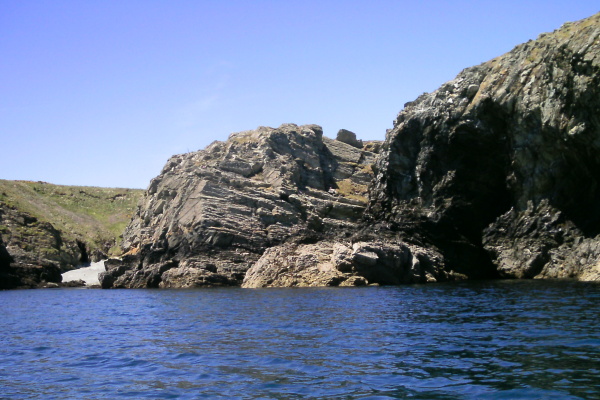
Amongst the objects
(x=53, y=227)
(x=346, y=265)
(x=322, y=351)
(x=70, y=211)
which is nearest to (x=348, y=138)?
(x=346, y=265)

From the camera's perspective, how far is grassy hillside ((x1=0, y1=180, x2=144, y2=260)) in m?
93.5

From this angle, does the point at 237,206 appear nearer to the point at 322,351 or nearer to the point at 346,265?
the point at 346,265

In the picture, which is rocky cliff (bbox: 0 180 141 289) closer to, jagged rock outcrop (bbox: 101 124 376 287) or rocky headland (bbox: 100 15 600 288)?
jagged rock outcrop (bbox: 101 124 376 287)

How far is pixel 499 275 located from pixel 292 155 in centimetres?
3350

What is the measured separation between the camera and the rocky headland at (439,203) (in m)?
49.8

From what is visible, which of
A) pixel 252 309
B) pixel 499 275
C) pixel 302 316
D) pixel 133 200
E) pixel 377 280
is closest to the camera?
pixel 302 316

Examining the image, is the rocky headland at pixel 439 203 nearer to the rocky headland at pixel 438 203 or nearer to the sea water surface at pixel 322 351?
the rocky headland at pixel 438 203

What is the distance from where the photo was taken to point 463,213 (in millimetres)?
57906

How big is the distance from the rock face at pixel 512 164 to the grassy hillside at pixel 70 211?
59.3 m

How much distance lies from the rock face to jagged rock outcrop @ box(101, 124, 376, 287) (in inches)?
387

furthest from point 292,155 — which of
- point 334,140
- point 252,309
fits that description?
point 252,309

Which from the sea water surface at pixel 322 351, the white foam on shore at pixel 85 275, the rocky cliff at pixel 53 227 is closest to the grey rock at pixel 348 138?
the white foam on shore at pixel 85 275

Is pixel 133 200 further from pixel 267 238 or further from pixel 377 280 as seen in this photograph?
pixel 377 280

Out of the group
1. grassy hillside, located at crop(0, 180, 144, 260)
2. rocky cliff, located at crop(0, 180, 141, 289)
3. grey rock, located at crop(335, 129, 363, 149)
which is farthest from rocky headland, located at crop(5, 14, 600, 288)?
grey rock, located at crop(335, 129, 363, 149)
